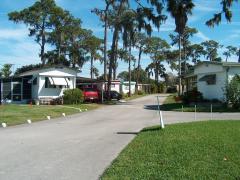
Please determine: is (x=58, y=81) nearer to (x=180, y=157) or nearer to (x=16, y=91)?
(x=16, y=91)

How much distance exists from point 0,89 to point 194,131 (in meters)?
28.9

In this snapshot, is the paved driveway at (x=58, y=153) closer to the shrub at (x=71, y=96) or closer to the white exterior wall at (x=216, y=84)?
the white exterior wall at (x=216, y=84)

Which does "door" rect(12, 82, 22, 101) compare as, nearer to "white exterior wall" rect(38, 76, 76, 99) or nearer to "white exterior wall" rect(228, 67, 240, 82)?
"white exterior wall" rect(38, 76, 76, 99)

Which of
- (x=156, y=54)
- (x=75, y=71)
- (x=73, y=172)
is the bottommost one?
(x=73, y=172)

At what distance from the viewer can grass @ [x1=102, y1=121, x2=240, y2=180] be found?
7.70m

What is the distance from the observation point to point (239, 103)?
27.8m

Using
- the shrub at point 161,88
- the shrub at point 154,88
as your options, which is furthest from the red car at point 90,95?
the shrub at point 161,88

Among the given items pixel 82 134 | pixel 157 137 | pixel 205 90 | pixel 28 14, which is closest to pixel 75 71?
pixel 205 90

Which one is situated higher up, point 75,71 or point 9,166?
point 75,71

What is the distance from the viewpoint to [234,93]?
2830cm

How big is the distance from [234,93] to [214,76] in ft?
19.1

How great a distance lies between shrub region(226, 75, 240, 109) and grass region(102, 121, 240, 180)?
51.1 ft

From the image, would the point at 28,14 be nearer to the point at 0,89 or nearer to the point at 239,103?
the point at 0,89

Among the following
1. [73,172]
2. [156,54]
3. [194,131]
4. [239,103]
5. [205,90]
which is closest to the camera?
[73,172]
